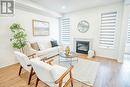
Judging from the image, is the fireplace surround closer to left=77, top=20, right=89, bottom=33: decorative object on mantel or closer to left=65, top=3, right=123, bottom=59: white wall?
left=65, top=3, right=123, bottom=59: white wall

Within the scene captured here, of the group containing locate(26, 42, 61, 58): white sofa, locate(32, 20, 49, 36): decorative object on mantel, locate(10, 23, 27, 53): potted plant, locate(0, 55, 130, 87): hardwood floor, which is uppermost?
locate(32, 20, 49, 36): decorative object on mantel

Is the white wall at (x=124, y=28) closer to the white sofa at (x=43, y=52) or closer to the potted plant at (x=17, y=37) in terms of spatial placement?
the white sofa at (x=43, y=52)

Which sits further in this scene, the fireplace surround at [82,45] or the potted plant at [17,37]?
the fireplace surround at [82,45]

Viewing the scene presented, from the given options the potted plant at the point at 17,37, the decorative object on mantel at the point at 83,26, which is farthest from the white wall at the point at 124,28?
the potted plant at the point at 17,37

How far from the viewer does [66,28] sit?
20.8 ft

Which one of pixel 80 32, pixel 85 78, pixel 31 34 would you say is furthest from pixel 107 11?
pixel 31 34

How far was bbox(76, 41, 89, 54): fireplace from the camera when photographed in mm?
5262

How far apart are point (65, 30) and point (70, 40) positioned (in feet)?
2.82

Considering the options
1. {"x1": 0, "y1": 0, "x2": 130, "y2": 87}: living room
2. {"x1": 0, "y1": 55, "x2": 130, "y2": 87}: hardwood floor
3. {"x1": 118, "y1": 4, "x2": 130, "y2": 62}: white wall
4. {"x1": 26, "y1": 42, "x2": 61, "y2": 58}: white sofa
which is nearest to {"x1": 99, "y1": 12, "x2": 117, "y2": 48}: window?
{"x1": 0, "y1": 0, "x2": 130, "y2": 87}: living room

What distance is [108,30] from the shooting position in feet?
15.0

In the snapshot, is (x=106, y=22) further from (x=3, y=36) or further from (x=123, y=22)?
(x=3, y=36)

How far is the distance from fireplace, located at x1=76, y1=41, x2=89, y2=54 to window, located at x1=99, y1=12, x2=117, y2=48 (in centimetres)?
77

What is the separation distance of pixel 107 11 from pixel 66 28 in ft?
9.15

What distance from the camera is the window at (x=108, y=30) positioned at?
174 inches
